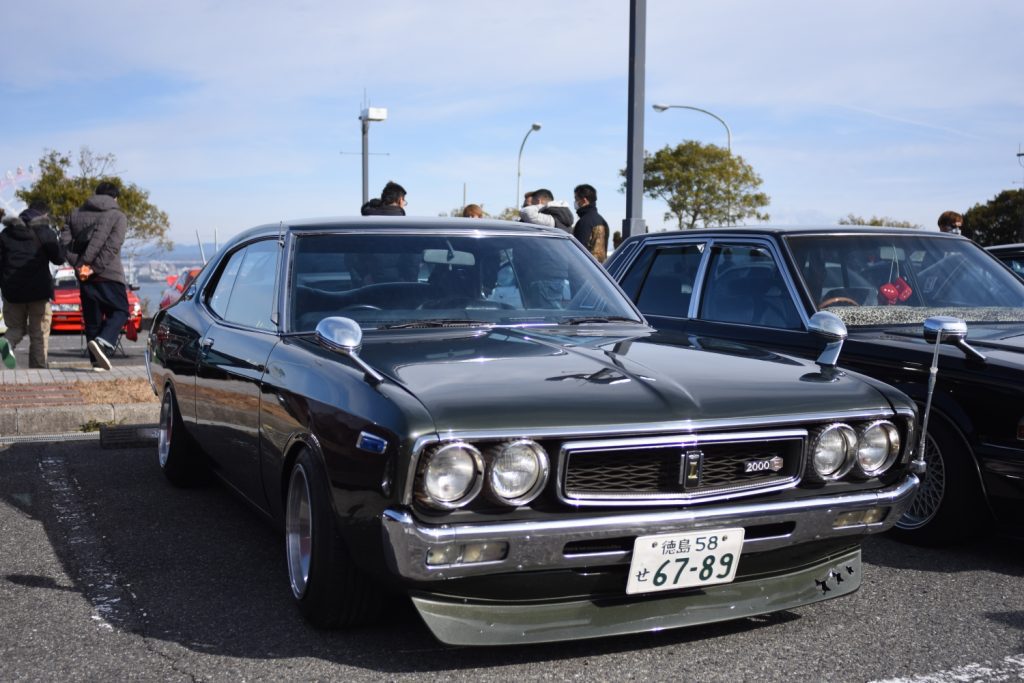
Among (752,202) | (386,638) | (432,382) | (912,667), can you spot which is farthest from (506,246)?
(752,202)

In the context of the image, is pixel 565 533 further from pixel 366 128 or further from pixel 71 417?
pixel 366 128

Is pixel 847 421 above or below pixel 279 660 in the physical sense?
above

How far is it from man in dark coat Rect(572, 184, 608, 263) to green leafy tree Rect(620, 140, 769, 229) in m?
36.6

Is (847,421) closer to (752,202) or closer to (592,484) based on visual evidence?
(592,484)

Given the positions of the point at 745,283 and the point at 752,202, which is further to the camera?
the point at 752,202

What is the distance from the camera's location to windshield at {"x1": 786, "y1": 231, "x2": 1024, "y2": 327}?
5594mm

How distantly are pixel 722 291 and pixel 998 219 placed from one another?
44998 mm

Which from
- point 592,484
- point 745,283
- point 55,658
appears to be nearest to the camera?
point 592,484

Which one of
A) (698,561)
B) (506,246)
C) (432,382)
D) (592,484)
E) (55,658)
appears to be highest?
(506,246)

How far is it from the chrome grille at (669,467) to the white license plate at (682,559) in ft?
0.39

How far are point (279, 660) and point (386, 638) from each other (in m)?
0.36

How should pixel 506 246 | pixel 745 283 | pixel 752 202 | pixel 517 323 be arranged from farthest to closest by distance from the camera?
pixel 752 202, pixel 745 283, pixel 506 246, pixel 517 323

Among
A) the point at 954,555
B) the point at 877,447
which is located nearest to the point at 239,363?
the point at 877,447

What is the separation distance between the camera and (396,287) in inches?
176
